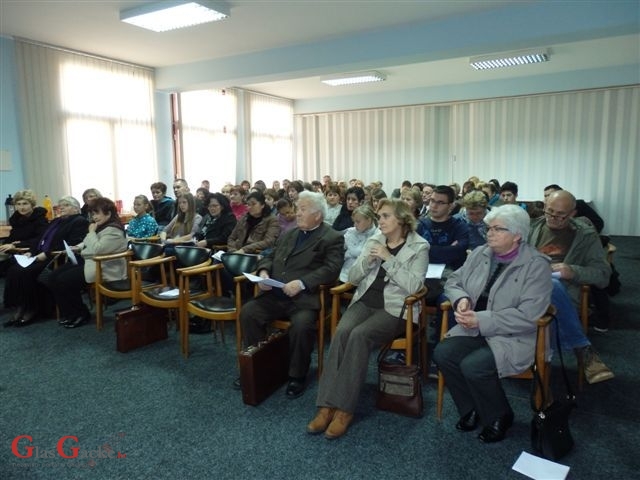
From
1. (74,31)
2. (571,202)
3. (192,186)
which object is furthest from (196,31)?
(571,202)

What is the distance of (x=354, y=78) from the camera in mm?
8125

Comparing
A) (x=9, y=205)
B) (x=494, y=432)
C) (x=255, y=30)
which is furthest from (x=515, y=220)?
(x=9, y=205)

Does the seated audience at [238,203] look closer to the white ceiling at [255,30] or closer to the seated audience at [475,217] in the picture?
the white ceiling at [255,30]

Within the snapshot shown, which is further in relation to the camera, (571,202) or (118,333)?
(118,333)

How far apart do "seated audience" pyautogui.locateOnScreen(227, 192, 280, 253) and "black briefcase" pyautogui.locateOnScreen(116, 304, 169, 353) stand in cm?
94

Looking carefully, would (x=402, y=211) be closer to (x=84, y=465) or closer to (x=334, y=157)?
(x=84, y=465)

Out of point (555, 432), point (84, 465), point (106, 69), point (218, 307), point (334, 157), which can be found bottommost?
point (84, 465)

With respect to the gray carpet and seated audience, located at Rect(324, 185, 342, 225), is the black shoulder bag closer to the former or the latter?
the gray carpet

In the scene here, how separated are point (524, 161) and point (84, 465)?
8.92m

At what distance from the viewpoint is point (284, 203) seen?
4766 millimetres

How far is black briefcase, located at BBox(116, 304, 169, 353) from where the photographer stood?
3.39m

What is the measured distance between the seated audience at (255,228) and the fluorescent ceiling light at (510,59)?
4.30 m

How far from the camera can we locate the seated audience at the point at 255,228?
13.9ft

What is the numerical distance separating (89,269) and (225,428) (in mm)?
2236
